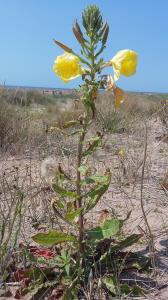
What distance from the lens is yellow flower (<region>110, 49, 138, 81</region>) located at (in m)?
1.69

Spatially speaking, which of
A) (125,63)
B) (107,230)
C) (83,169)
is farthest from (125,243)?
(125,63)

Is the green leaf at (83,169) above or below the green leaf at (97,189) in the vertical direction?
above

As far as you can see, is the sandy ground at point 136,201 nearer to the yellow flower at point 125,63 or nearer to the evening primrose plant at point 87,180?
the evening primrose plant at point 87,180

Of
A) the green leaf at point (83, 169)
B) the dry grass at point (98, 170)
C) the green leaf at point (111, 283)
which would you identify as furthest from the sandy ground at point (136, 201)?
the green leaf at point (83, 169)

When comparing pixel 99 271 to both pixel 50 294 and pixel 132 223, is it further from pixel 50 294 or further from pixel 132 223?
pixel 132 223

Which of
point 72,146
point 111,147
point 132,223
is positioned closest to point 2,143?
point 72,146

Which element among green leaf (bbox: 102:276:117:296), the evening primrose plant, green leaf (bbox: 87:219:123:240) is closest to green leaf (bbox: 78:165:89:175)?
the evening primrose plant

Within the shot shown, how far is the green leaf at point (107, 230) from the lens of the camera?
189 centimetres

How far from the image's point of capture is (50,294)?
75.7 inches

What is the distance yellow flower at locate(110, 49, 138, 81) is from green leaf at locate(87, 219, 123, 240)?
2.17 feet

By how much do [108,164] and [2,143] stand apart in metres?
1.66

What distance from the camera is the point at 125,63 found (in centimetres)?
169

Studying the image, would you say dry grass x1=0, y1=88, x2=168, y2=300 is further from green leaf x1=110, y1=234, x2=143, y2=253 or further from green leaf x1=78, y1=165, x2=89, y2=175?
green leaf x1=78, y1=165, x2=89, y2=175

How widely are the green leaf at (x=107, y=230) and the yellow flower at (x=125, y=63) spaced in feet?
2.17
